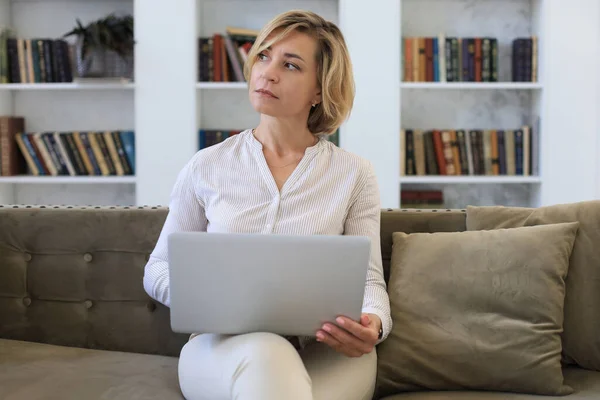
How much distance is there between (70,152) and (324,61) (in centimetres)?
242

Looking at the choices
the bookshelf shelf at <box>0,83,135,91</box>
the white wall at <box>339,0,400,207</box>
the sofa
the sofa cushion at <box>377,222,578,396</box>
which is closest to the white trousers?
the sofa cushion at <box>377,222,578,396</box>

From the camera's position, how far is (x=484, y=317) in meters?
1.73

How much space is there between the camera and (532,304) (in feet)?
5.62

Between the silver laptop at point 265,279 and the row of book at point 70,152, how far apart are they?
265 centimetres

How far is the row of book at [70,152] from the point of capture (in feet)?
12.9

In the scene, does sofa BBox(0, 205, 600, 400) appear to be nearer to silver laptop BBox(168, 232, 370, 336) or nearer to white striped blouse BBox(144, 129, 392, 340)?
white striped blouse BBox(144, 129, 392, 340)

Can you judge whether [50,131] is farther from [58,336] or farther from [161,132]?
[58,336]

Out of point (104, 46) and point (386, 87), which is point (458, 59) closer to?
point (386, 87)

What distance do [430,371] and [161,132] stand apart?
8.18 ft

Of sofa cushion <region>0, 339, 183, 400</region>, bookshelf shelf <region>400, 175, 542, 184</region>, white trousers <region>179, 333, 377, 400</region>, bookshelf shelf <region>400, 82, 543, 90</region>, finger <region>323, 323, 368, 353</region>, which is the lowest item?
sofa cushion <region>0, 339, 183, 400</region>

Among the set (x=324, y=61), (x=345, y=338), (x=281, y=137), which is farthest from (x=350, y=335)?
(x=324, y=61)

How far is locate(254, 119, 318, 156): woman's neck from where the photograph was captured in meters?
1.87

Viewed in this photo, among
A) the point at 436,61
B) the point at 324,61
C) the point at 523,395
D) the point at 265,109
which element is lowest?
the point at 523,395

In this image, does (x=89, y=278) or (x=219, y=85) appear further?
(x=219, y=85)
